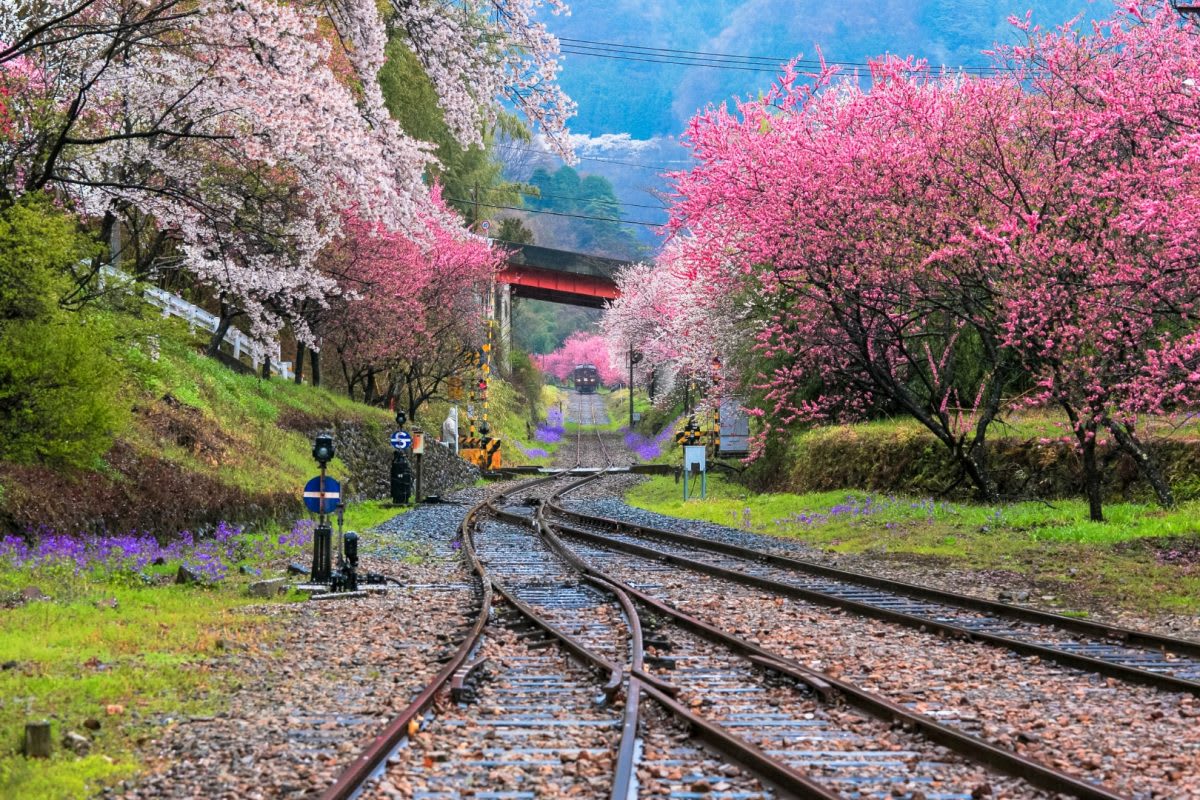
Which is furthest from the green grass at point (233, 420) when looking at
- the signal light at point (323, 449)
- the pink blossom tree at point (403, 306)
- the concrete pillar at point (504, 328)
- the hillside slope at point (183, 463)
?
the concrete pillar at point (504, 328)

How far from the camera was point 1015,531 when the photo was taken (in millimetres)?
17812

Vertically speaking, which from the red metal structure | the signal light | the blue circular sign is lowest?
the blue circular sign

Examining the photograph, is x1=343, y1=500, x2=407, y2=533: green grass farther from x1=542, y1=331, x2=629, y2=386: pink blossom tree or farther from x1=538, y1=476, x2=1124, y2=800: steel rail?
x1=542, y1=331, x2=629, y2=386: pink blossom tree

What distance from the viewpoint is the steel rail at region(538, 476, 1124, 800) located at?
18.0 feet

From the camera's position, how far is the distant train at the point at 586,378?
14250cm

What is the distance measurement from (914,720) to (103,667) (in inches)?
224

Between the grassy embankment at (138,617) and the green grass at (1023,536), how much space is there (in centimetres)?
864

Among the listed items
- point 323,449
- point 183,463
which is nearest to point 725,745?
point 323,449

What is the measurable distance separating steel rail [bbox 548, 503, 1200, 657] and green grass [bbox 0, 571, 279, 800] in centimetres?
690

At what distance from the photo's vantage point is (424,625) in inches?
435

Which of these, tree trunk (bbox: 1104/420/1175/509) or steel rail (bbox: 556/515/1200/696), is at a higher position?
tree trunk (bbox: 1104/420/1175/509)

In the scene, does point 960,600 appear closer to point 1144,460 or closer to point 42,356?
point 1144,460

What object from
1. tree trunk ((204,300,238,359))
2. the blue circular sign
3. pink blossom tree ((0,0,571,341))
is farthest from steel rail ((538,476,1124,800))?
tree trunk ((204,300,238,359))

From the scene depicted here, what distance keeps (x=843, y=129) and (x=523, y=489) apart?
18281 millimetres
